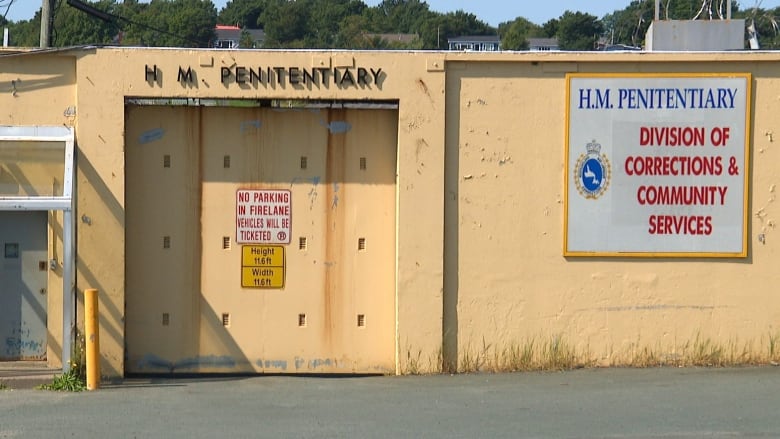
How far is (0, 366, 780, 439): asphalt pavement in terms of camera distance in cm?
959

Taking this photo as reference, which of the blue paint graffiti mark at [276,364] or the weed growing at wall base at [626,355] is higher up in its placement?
the weed growing at wall base at [626,355]

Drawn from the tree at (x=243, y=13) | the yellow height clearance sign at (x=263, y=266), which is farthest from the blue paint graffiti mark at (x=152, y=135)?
the tree at (x=243, y=13)

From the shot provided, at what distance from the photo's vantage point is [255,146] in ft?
43.0

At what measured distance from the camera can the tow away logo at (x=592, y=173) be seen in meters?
12.8

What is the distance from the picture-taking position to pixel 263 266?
13117 millimetres

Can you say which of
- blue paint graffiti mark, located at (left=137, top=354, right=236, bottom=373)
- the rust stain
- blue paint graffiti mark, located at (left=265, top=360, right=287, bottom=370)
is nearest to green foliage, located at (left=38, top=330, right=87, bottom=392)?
blue paint graffiti mark, located at (left=137, top=354, right=236, bottom=373)

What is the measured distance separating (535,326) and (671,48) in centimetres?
389

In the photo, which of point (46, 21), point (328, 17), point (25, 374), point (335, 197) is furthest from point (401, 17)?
point (25, 374)

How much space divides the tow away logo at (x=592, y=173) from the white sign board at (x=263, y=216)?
339 cm

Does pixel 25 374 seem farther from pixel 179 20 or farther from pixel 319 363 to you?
pixel 179 20

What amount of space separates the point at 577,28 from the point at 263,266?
47.4 m

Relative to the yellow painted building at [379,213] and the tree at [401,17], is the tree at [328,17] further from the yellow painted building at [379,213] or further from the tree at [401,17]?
the yellow painted building at [379,213]

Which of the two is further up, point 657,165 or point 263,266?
point 657,165

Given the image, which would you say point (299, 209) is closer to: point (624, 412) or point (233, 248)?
point (233, 248)
